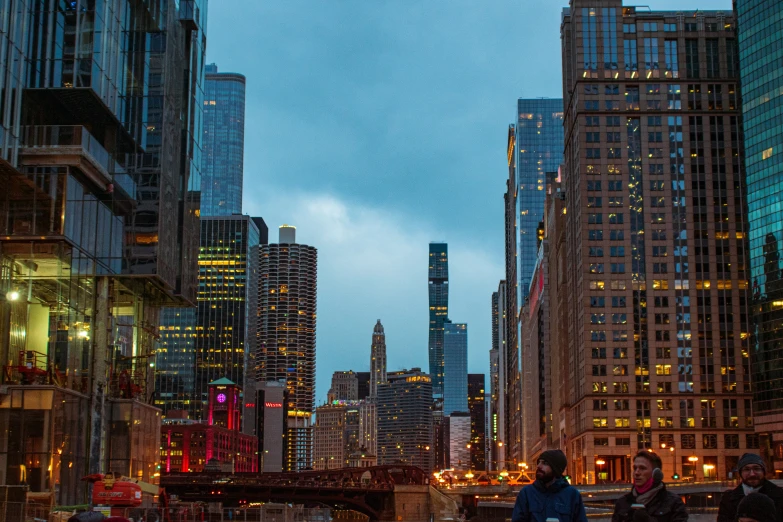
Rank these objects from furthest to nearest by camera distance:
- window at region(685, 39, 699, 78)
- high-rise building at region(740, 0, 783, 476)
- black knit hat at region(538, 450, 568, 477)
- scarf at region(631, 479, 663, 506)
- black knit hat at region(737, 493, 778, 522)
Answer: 1. window at region(685, 39, 699, 78)
2. high-rise building at region(740, 0, 783, 476)
3. scarf at region(631, 479, 663, 506)
4. black knit hat at region(538, 450, 568, 477)
5. black knit hat at region(737, 493, 778, 522)

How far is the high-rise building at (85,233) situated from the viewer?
188ft

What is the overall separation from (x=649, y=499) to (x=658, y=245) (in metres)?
140

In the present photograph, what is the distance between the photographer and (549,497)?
11.2 m

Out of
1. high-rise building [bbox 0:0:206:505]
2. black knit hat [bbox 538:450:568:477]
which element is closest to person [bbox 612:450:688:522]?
black knit hat [bbox 538:450:568:477]

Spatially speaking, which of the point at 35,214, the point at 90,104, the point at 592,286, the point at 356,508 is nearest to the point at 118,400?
the point at 35,214

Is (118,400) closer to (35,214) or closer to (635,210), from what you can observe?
(35,214)

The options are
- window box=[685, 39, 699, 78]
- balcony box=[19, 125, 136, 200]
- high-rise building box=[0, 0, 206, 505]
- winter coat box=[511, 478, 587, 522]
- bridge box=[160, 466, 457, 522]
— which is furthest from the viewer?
window box=[685, 39, 699, 78]

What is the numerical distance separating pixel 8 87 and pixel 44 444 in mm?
20276

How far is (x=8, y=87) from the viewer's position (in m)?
56.7

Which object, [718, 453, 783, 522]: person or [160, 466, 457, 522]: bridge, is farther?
[160, 466, 457, 522]: bridge

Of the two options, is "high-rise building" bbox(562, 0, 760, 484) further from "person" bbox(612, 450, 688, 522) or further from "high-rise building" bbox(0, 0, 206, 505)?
"person" bbox(612, 450, 688, 522)

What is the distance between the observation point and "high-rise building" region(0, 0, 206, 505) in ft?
188

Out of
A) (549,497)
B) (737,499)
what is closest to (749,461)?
(737,499)

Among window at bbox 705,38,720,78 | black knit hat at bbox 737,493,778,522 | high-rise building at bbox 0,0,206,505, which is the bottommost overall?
black knit hat at bbox 737,493,778,522
